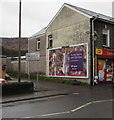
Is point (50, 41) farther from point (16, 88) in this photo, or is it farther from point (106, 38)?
point (16, 88)

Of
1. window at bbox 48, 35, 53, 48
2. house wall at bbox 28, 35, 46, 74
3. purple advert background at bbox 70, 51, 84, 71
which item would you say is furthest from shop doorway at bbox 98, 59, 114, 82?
house wall at bbox 28, 35, 46, 74

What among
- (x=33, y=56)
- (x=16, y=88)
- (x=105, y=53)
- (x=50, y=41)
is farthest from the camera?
(x=50, y=41)

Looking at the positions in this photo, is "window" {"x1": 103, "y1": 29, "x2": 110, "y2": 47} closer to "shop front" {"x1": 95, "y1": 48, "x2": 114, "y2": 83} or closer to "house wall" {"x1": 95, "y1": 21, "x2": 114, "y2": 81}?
"house wall" {"x1": 95, "y1": 21, "x2": 114, "y2": 81}

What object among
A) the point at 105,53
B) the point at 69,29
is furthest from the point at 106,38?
the point at 69,29

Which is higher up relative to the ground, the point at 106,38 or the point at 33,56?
the point at 106,38

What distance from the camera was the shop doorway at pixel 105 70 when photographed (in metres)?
21.9

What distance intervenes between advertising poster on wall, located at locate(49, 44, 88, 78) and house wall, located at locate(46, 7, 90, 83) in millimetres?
687

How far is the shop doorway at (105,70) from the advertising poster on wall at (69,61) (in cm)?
175

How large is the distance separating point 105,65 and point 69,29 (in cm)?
566

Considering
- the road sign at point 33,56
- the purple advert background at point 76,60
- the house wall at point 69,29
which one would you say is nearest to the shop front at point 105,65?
the purple advert background at point 76,60

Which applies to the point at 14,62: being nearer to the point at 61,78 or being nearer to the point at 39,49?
the point at 39,49

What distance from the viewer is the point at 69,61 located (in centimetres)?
2333

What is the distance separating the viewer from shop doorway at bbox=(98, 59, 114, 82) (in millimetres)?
21875

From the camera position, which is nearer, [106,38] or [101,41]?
[101,41]
